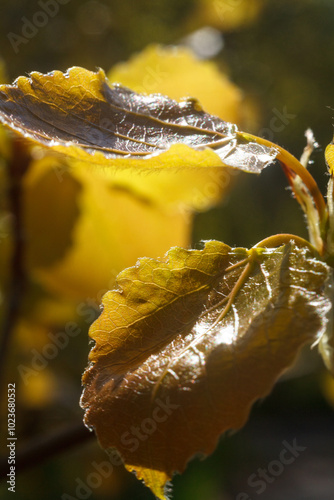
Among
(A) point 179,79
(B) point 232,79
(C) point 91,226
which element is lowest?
(B) point 232,79

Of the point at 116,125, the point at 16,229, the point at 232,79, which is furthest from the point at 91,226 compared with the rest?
the point at 232,79

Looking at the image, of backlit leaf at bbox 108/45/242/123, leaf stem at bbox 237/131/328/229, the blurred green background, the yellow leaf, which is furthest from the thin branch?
leaf stem at bbox 237/131/328/229

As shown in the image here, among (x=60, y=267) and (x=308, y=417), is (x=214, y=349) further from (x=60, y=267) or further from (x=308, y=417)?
(x=308, y=417)

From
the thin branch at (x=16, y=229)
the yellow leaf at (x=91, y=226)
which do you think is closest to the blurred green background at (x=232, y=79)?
the yellow leaf at (x=91, y=226)

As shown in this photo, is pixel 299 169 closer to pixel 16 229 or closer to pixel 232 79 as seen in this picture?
pixel 16 229

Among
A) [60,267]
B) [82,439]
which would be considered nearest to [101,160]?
[82,439]

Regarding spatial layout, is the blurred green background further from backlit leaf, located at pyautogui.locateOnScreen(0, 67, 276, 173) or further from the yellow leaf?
backlit leaf, located at pyautogui.locateOnScreen(0, 67, 276, 173)
